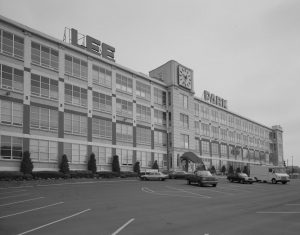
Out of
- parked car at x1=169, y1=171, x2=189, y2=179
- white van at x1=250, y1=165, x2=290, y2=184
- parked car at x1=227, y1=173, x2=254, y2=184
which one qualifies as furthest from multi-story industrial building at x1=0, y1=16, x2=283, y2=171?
parked car at x1=227, y1=173, x2=254, y2=184

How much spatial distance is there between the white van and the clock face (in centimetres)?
2114

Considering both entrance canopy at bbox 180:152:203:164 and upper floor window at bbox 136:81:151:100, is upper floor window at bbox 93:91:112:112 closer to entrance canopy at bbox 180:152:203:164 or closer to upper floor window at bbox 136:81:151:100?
upper floor window at bbox 136:81:151:100

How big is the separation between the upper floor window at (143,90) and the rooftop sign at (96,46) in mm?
6877

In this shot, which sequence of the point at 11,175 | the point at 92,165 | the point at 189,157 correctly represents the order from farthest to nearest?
the point at 189,157 < the point at 92,165 < the point at 11,175

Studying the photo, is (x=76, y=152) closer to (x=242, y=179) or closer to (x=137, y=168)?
(x=137, y=168)

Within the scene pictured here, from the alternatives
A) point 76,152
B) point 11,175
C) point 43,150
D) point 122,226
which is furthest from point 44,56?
point 122,226

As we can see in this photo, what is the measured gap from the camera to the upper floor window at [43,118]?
4075 centimetres

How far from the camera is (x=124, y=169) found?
173 ft

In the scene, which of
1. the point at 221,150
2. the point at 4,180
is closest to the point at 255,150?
the point at 221,150

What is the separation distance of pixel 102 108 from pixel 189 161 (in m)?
22.1

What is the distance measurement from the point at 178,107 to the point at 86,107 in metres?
22.0

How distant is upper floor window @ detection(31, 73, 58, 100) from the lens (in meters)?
41.2

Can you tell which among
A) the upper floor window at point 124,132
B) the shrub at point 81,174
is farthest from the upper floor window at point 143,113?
the shrub at point 81,174

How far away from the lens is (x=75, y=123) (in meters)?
45.9
